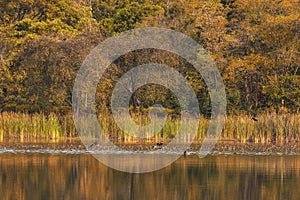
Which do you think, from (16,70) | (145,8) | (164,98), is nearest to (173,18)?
(145,8)

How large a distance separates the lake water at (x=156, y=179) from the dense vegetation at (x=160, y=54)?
1369cm

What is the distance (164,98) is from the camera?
1462 inches

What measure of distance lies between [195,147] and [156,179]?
7.76m

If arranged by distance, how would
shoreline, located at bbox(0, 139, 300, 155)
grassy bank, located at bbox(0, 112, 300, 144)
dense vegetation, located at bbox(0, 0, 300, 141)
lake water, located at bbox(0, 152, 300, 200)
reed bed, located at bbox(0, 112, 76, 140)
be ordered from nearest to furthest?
lake water, located at bbox(0, 152, 300, 200), shoreline, located at bbox(0, 139, 300, 155), grassy bank, located at bbox(0, 112, 300, 144), reed bed, located at bbox(0, 112, 76, 140), dense vegetation, located at bbox(0, 0, 300, 141)

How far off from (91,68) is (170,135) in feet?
30.2

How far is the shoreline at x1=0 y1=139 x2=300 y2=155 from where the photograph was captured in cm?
2398

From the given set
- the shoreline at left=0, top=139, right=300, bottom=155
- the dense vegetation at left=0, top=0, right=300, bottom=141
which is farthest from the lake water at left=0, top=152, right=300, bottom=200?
the dense vegetation at left=0, top=0, right=300, bottom=141

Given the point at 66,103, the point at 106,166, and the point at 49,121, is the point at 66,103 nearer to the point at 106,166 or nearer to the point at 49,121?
the point at 49,121

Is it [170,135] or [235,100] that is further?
[235,100]

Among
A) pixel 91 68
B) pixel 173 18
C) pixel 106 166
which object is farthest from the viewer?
pixel 173 18

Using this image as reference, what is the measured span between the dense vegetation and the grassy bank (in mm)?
6648

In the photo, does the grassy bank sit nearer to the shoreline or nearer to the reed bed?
the reed bed

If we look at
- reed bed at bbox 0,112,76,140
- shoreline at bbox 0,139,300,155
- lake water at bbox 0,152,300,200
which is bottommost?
lake water at bbox 0,152,300,200

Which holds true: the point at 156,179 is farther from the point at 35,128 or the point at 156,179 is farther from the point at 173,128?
the point at 35,128
